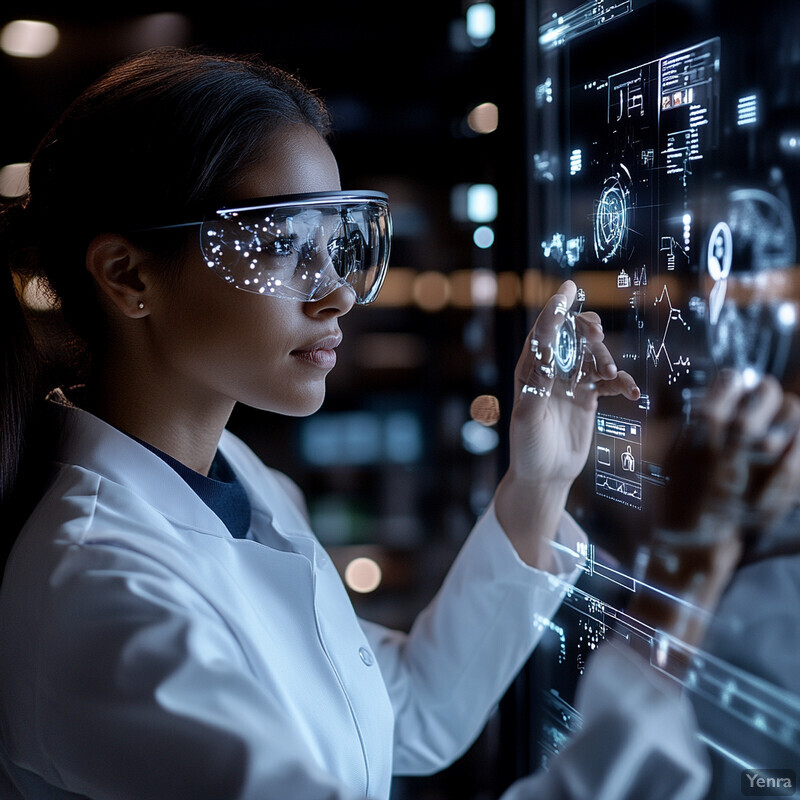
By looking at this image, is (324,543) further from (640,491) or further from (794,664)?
(794,664)

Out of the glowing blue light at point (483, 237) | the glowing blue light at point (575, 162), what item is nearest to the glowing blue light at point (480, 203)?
the glowing blue light at point (483, 237)

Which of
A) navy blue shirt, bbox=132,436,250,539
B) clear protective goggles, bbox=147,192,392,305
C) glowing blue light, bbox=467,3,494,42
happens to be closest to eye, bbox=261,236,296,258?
clear protective goggles, bbox=147,192,392,305

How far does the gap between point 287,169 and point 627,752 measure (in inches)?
20.9

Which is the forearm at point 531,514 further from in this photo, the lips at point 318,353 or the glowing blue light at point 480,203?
the glowing blue light at point 480,203

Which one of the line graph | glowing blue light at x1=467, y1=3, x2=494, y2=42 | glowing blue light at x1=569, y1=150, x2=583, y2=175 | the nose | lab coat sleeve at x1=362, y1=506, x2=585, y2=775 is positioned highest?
glowing blue light at x1=467, y1=3, x2=494, y2=42

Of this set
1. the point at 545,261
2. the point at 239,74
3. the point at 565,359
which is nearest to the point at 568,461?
the point at 565,359

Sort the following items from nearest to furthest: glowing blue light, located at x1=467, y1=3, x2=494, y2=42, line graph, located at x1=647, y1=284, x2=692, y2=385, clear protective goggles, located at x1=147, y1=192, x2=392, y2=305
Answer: line graph, located at x1=647, y1=284, x2=692, y2=385, clear protective goggles, located at x1=147, y1=192, x2=392, y2=305, glowing blue light, located at x1=467, y1=3, x2=494, y2=42

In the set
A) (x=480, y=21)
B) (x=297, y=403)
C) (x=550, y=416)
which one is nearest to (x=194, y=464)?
(x=297, y=403)

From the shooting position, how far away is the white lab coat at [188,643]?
1.59 ft

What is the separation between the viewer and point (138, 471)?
68cm

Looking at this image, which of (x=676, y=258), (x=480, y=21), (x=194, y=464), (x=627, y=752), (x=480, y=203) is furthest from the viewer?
(x=480, y=203)

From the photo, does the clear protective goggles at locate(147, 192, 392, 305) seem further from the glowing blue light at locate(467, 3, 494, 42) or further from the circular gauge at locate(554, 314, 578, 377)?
the glowing blue light at locate(467, 3, 494, 42)

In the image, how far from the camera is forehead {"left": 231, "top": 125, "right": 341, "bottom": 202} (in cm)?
67

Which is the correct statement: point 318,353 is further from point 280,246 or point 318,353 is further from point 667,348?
point 667,348
